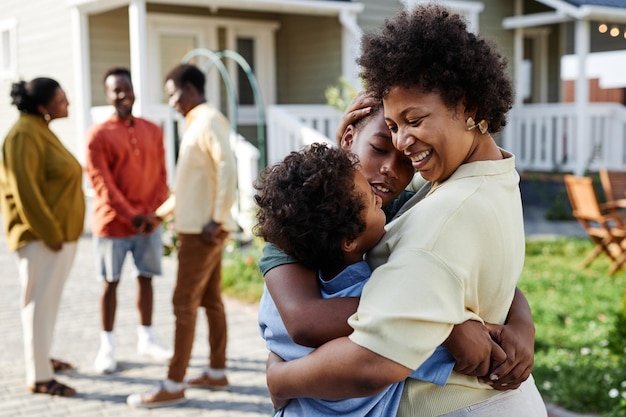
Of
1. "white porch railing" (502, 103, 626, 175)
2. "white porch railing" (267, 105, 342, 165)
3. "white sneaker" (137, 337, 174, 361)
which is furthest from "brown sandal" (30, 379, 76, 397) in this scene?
"white porch railing" (502, 103, 626, 175)

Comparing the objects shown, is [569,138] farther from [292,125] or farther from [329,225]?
[329,225]

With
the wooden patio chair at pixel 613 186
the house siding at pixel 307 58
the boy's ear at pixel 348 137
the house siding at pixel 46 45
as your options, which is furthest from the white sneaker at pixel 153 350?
the house siding at pixel 307 58

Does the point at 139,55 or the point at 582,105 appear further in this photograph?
the point at 582,105

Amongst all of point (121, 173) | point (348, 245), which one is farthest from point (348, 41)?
point (348, 245)

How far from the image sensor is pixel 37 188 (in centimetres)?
546

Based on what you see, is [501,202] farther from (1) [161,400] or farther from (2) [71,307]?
(2) [71,307]

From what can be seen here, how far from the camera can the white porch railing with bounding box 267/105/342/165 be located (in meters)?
12.9

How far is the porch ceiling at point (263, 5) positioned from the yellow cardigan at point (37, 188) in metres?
7.58

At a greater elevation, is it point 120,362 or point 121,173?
point 121,173

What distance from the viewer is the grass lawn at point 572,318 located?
16.6 feet

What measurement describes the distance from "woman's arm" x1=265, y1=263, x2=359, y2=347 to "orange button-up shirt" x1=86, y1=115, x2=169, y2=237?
14.8 feet

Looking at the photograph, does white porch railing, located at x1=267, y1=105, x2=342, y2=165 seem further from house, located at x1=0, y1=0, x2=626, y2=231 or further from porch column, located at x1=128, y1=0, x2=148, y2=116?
porch column, located at x1=128, y1=0, x2=148, y2=116

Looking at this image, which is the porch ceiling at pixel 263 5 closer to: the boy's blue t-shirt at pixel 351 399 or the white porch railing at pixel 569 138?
the white porch railing at pixel 569 138

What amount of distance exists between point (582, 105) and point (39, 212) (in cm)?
1260
